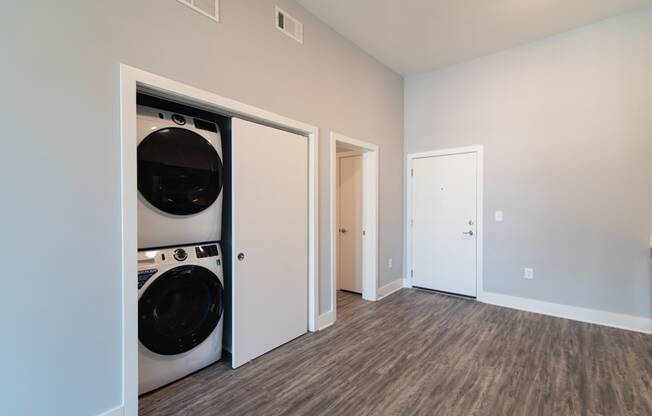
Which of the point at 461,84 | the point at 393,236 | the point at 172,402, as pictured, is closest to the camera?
the point at 172,402

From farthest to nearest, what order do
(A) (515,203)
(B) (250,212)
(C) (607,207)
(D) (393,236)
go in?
(D) (393,236)
(A) (515,203)
(C) (607,207)
(B) (250,212)

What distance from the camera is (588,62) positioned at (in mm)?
3250

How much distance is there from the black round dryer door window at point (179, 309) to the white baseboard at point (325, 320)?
3.64ft

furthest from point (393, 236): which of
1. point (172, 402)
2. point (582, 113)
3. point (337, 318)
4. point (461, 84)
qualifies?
point (172, 402)

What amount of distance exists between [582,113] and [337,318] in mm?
3633

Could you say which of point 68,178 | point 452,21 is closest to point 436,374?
point 68,178

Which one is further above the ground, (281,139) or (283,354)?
(281,139)

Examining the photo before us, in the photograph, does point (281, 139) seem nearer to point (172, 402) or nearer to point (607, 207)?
point (172, 402)

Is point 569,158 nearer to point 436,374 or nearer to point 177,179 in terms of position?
point 436,374

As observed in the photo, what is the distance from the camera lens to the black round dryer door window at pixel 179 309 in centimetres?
193

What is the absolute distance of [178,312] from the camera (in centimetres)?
210

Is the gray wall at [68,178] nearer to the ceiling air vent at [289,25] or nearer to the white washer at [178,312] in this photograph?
the white washer at [178,312]

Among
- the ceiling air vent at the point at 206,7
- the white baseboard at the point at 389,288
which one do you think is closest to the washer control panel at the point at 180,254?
the ceiling air vent at the point at 206,7

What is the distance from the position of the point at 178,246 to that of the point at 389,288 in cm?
308
